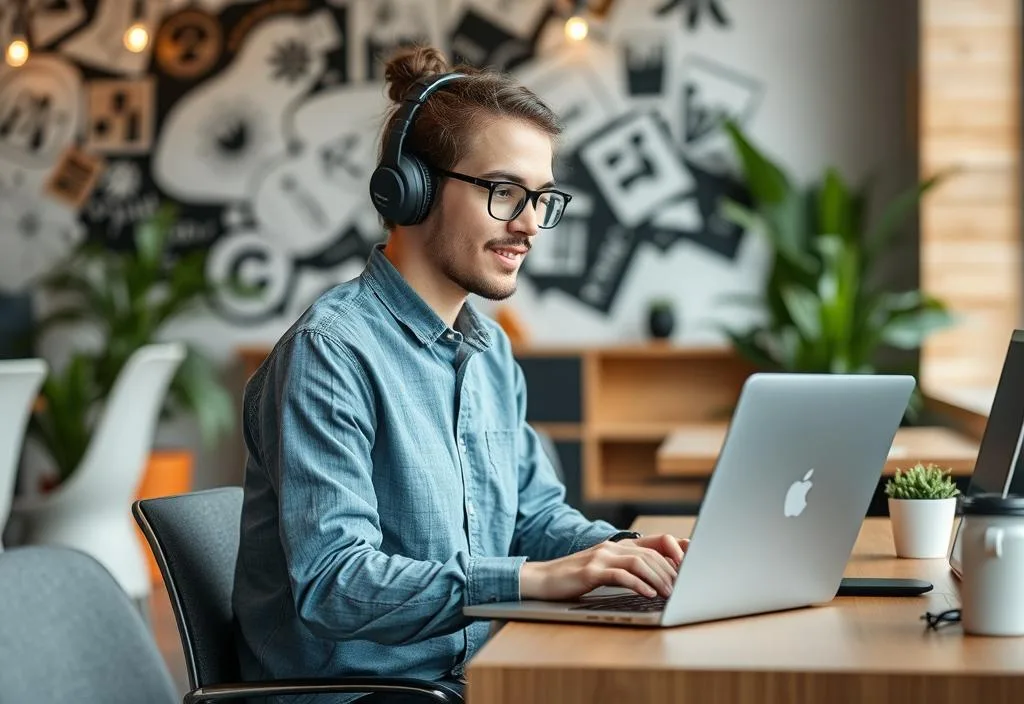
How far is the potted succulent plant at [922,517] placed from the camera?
1.84 meters

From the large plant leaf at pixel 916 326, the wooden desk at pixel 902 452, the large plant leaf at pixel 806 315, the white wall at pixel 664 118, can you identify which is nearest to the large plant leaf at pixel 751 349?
the large plant leaf at pixel 806 315

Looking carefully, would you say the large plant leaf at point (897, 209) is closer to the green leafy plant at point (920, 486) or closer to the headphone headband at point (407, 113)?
the green leafy plant at point (920, 486)

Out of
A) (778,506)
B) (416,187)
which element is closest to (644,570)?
(778,506)

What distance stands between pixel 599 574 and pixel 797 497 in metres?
0.21

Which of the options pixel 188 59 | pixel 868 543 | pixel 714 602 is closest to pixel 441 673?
pixel 714 602

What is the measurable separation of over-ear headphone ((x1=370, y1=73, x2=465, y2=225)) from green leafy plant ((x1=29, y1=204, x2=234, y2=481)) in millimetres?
4212

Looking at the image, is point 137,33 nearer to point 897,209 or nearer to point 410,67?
point 897,209

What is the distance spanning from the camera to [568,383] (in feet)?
19.7

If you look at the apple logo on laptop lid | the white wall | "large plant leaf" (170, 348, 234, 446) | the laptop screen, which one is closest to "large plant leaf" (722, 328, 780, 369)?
the white wall

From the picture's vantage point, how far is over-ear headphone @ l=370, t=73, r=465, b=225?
1.73 meters

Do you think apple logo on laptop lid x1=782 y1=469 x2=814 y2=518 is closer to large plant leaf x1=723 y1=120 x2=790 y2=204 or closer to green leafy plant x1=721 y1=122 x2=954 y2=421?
green leafy plant x1=721 y1=122 x2=954 y2=421

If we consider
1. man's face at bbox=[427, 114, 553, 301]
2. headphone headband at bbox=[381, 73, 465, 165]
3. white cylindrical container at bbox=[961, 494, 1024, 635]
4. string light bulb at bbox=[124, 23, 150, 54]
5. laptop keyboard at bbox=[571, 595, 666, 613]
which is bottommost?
laptop keyboard at bbox=[571, 595, 666, 613]

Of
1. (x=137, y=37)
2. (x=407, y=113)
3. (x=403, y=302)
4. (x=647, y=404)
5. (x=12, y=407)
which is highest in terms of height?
(x=137, y=37)

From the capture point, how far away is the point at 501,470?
186cm
